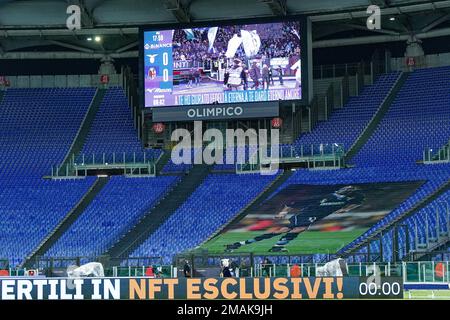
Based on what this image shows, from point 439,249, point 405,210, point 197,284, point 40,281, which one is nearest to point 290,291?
point 197,284

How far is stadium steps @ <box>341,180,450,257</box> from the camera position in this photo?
148 feet

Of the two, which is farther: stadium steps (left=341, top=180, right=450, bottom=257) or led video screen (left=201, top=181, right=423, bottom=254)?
led video screen (left=201, top=181, right=423, bottom=254)

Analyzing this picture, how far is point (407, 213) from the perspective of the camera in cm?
4734

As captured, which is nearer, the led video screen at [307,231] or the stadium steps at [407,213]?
the stadium steps at [407,213]

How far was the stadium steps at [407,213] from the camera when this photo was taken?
4503cm

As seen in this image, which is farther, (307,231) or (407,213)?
(307,231)

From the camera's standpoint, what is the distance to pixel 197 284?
2944 centimetres

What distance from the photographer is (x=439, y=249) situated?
43188 mm

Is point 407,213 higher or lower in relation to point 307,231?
higher
